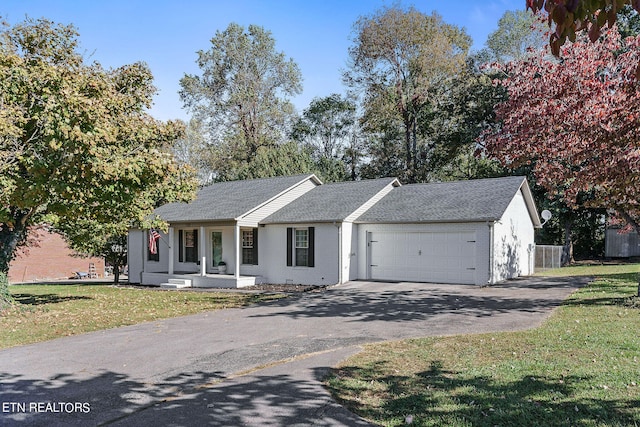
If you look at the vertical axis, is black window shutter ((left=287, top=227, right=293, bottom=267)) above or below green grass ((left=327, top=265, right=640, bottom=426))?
A: above

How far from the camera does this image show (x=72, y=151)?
1013 centimetres

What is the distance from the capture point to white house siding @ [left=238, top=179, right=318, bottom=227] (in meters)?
19.3

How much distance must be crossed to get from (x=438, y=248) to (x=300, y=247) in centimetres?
523

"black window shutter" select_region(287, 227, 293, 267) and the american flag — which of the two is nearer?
"black window shutter" select_region(287, 227, 293, 267)

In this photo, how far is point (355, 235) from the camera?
62.4 feet

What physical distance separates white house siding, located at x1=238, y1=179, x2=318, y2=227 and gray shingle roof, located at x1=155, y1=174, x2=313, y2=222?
0.20m

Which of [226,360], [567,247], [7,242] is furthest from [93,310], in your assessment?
[567,247]

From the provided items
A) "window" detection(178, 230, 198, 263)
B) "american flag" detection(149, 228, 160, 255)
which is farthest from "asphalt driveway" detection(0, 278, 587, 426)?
"american flag" detection(149, 228, 160, 255)

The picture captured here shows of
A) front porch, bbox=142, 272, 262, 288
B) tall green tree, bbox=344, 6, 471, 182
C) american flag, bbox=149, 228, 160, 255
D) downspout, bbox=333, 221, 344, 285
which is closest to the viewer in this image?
downspout, bbox=333, 221, 344, 285

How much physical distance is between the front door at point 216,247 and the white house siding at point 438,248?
20.5ft

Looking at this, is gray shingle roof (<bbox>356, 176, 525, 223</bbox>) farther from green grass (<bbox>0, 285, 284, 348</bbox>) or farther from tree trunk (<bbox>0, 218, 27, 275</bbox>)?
tree trunk (<bbox>0, 218, 27, 275</bbox>)

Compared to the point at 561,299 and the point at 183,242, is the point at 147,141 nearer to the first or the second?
the point at 183,242

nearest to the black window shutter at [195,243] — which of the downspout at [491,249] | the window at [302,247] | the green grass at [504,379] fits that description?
the window at [302,247]

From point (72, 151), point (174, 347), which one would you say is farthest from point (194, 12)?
point (174, 347)
